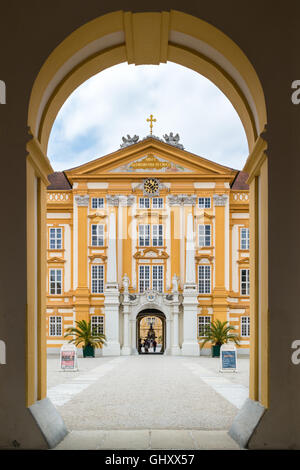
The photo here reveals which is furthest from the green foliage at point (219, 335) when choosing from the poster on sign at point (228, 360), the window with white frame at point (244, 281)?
the poster on sign at point (228, 360)

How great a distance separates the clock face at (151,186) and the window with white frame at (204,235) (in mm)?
3618

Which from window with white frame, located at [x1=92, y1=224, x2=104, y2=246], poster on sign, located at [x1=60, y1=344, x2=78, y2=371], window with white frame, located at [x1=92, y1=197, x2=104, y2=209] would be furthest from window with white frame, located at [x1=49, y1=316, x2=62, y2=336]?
poster on sign, located at [x1=60, y1=344, x2=78, y2=371]

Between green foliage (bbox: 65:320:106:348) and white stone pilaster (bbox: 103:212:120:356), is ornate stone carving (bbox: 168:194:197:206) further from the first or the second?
green foliage (bbox: 65:320:106:348)

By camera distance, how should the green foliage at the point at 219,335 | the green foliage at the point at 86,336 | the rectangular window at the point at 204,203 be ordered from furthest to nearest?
the rectangular window at the point at 204,203 → the green foliage at the point at 86,336 → the green foliage at the point at 219,335

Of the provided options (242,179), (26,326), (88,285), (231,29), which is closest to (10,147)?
(26,326)

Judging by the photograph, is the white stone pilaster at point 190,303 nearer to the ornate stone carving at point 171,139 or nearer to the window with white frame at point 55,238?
the ornate stone carving at point 171,139

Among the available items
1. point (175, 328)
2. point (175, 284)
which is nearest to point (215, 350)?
point (175, 328)

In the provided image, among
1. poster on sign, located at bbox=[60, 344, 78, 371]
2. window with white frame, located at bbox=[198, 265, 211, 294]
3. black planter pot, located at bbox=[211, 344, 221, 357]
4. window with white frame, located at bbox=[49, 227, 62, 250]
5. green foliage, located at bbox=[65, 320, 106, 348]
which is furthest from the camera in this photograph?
window with white frame, located at bbox=[49, 227, 62, 250]

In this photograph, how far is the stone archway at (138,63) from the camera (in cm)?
621

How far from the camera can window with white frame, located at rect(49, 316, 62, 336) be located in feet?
110

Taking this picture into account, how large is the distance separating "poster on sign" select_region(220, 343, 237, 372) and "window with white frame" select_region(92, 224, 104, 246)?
15.7m

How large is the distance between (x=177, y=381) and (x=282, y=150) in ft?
38.3

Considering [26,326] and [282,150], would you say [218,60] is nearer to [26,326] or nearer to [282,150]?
[282,150]
